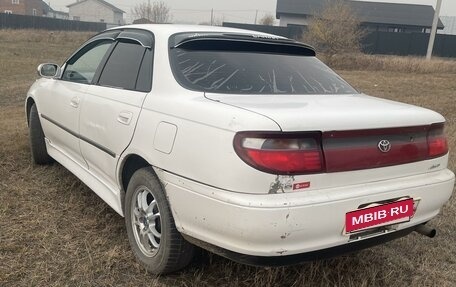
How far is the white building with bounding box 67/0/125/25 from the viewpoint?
8512 centimetres

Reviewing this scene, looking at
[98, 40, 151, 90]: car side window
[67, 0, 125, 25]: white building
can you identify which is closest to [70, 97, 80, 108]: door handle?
[98, 40, 151, 90]: car side window

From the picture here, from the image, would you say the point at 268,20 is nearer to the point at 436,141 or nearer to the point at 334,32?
the point at 334,32

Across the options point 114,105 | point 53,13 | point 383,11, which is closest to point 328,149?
point 114,105

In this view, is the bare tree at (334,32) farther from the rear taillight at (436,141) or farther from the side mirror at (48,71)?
the rear taillight at (436,141)

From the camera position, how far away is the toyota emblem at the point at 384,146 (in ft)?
7.66

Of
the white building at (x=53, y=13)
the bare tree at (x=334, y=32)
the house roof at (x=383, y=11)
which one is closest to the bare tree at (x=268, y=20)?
the house roof at (x=383, y=11)

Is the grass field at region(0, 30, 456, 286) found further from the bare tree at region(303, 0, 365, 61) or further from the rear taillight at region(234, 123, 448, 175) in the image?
the bare tree at region(303, 0, 365, 61)

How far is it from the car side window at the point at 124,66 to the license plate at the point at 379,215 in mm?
1602

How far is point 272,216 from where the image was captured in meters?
2.08

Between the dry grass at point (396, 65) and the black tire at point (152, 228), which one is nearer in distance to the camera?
the black tire at point (152, 228)

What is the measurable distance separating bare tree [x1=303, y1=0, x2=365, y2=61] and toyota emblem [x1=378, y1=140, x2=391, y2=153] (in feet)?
73.7

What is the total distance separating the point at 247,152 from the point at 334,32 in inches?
938

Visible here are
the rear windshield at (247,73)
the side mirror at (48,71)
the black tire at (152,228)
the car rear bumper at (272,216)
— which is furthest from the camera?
the side mirror at (48,71)

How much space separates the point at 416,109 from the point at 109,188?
2039 mm
